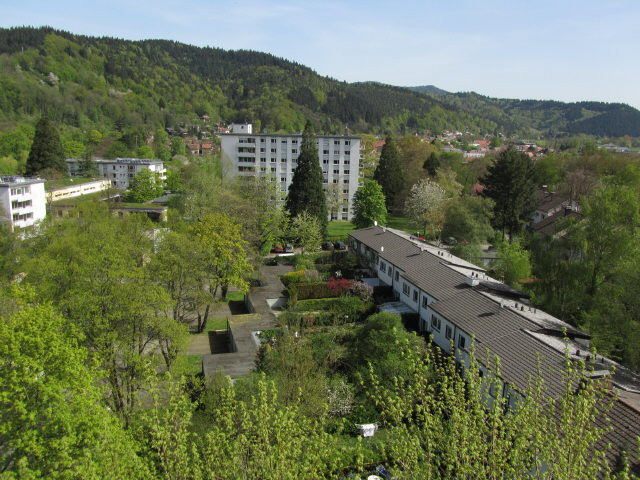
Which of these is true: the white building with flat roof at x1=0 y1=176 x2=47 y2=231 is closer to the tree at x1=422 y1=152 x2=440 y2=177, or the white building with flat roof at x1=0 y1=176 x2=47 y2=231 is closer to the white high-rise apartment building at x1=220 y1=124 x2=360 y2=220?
the white high-rise apartment building at x1=220 y1=124 x2=360 y2=220

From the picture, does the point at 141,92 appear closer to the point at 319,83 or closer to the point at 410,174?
the point at 319,83

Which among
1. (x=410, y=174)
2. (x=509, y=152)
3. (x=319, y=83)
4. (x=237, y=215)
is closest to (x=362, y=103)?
(x=319, y=83)

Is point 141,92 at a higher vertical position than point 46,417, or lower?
higher

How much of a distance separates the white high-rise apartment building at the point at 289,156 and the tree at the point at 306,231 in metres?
A: 24.1

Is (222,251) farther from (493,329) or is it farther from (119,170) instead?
(119,170)

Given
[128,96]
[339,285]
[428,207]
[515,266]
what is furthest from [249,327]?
[128,96]

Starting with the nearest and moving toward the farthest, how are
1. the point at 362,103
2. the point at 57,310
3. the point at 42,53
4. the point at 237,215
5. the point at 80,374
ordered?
1. the point at 80,374
2. the point at 57,310
3. the point at 237,215
4. the point at 42,53
5. the point at 362,103

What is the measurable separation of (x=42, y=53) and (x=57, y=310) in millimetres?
188768

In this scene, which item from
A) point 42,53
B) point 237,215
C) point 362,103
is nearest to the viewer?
point 237,215

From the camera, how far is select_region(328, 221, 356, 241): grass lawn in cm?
5378

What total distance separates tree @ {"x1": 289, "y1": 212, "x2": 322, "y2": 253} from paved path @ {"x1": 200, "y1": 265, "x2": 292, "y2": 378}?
359cm

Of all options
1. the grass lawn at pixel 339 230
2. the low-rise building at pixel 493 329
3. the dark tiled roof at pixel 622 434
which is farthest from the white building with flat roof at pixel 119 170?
the dark tiled roof at pixel 622 434

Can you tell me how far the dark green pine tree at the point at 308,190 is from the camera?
47625mm

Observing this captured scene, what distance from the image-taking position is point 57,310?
1794cm
